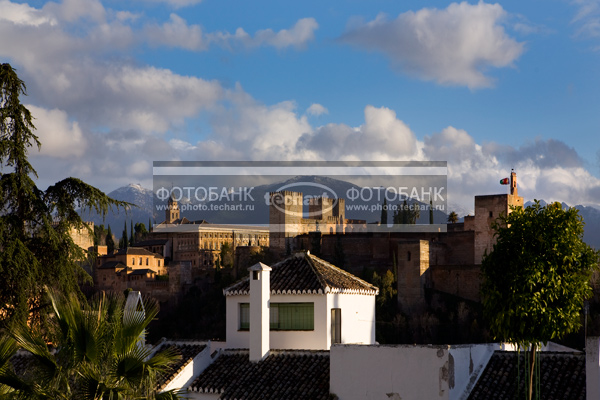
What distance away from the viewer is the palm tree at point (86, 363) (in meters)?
8.79

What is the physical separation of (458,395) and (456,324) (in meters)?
39.0

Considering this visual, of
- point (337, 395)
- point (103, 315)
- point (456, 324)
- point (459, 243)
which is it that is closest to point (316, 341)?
point (337, 395)

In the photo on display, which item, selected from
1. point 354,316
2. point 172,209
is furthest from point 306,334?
point 172,209

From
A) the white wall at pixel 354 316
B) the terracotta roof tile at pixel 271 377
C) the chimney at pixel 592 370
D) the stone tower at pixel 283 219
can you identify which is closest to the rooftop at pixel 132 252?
the stone tower at pixel 283 219

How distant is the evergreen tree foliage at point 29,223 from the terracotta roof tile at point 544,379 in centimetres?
697

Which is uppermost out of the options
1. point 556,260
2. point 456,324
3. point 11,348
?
point 556,260

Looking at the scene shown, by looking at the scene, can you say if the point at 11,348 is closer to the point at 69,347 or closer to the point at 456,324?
the point at 69,347

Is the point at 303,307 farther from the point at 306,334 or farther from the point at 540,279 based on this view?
the point at 540,279

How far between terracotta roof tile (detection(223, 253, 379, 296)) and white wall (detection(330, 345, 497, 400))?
2688 millimetres

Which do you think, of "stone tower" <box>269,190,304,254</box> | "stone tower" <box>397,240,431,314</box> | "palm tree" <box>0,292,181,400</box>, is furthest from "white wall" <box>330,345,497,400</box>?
"stone tower" <box>269,190,304,254</box>

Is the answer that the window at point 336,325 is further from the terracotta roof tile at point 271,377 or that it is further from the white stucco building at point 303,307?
the terracotta roof tile at point 271,377

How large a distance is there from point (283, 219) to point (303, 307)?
54929mm

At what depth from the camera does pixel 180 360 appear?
1623 centimetres

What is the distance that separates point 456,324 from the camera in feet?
171
